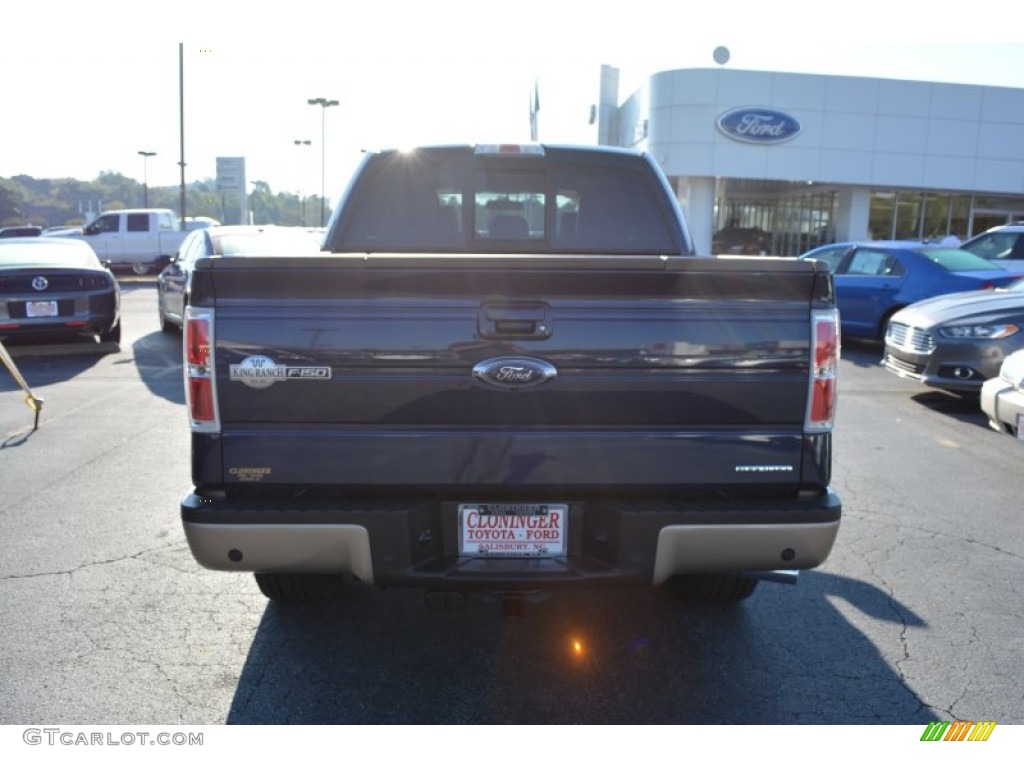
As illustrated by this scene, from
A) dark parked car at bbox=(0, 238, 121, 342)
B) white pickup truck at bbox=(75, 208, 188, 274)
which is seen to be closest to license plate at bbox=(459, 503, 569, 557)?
dark parked car at bbox=(0, 238, 121, 342)

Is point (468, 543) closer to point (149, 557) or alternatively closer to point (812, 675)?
point (812, 675)

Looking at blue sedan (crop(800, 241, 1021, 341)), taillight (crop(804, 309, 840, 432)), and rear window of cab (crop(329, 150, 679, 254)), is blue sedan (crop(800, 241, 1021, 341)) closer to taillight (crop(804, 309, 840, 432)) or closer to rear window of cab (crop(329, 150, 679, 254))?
rear window of cab (crop(329, 150, 679, 254))

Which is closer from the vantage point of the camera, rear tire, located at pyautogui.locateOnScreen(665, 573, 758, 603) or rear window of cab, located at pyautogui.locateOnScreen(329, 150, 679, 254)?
rear tire, located at pyautogui.locateOnScreen(665, 573, 758, 603)

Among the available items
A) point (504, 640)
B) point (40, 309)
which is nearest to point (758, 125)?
point (40, 309)

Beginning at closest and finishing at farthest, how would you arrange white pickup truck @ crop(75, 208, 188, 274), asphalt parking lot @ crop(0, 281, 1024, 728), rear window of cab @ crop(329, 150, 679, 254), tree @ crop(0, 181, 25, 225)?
asphalt parking lot @ crop(0, 281, 1024, 728), rear window of cab @ crop(329, 150, 679, 254), white pickup truck @ crop(75, 208, 188, 274), tree @ crop(0, 181, 25, 225)

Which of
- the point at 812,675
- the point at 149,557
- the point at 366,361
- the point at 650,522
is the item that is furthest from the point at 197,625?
the point at 812,675

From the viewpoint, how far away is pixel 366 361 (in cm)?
282

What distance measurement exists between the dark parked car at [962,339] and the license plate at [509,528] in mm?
6531

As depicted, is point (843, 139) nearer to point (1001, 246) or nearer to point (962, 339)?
point (1001, 246)

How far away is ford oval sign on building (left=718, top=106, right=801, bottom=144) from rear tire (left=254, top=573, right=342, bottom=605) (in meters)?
31.3

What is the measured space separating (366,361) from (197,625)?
169 cm

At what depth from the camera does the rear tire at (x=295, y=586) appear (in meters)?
3.73

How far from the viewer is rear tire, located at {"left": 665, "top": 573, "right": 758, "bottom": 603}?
3795 millimetres
